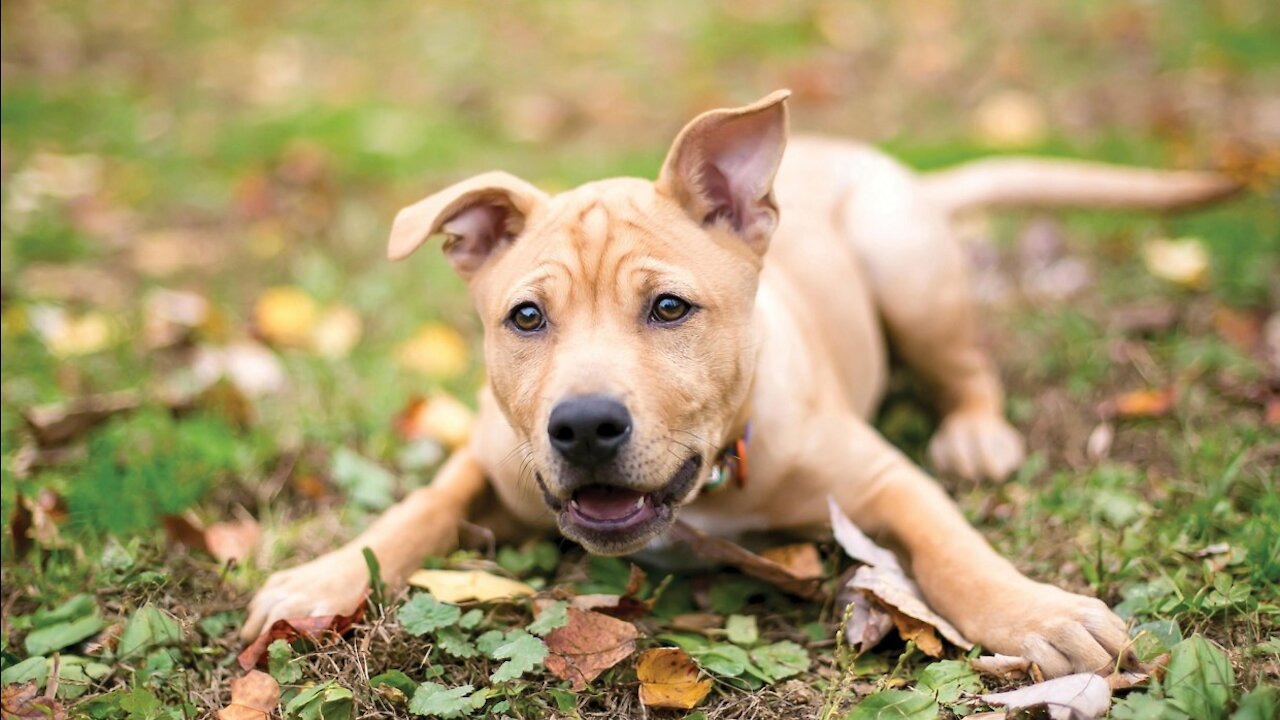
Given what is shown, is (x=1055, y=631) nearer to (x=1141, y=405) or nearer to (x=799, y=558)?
(x=799, y=558)

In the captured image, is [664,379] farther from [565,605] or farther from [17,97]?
[17,97]

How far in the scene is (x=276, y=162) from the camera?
779 centimetres

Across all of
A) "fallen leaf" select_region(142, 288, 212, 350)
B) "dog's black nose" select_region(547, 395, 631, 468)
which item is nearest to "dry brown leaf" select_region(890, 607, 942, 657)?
"dog's black nose" select_region(547, 395, 631, 468)

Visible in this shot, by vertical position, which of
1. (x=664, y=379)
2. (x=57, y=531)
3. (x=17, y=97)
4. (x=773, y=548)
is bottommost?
(x=773, y=548)

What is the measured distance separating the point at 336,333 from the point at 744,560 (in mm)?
2902

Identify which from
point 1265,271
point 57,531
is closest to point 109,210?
point 57,531

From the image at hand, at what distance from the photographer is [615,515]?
10.3ft

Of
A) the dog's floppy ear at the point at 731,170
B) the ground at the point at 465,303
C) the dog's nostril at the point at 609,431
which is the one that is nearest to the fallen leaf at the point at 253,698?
the ground at the point at 465,303

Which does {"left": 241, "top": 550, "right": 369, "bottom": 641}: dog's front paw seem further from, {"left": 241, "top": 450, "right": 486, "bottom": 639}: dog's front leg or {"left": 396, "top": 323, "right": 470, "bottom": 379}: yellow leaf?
{"left": 396, "top": 323, "right": 470, "bottom": 379}: yellow leaf

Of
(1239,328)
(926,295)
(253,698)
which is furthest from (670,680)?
(1239,328)

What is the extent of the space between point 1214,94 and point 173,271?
7.29m

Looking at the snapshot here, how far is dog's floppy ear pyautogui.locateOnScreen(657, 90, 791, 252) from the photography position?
11.1 feet

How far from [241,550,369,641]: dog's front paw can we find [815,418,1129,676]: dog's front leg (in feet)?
5.40

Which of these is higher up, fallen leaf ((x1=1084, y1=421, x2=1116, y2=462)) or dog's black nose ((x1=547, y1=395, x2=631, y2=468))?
dog's black nose ((x1=547, y1=395, x2=631, y2=468))
